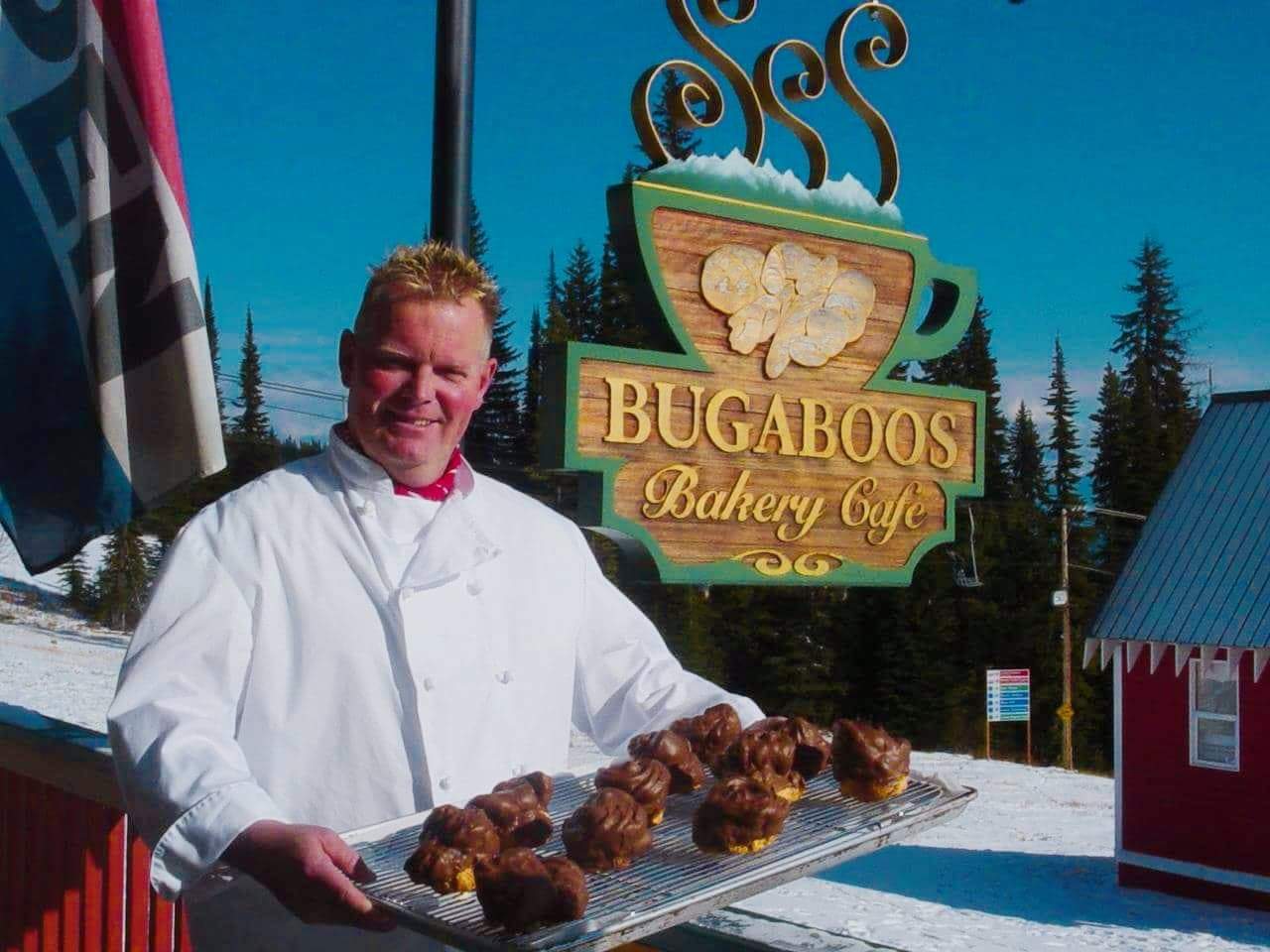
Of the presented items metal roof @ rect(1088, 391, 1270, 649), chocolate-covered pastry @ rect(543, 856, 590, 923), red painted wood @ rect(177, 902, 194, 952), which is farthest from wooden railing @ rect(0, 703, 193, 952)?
metal roof @ rect(1088, 391, 1270, 649)

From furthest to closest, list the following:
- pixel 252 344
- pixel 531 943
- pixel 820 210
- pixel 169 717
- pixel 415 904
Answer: pixel 252 344 → pixel 820 210 → pixel 169 717 → pixel 415 904 → pixel 531 943

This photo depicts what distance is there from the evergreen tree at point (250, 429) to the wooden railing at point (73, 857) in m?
34.3

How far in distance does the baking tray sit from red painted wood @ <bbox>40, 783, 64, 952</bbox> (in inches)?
70.1

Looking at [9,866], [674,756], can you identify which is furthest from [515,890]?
[9,866]

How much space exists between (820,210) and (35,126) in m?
1.87

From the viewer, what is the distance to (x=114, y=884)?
3.04m

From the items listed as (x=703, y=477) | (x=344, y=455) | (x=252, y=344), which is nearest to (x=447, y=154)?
(x=344, y=455)

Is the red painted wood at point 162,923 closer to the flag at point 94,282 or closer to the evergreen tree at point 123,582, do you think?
the flag at point 94,282

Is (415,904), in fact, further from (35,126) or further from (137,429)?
(35,126)

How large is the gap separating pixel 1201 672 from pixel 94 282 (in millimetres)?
13250

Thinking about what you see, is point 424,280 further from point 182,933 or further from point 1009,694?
point 1009,694

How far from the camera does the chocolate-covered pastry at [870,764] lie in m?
1.83

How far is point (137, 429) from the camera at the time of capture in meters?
3.15

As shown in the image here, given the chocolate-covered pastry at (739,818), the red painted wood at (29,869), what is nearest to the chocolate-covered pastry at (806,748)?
the chocolate-covered pastry at (739,818)
